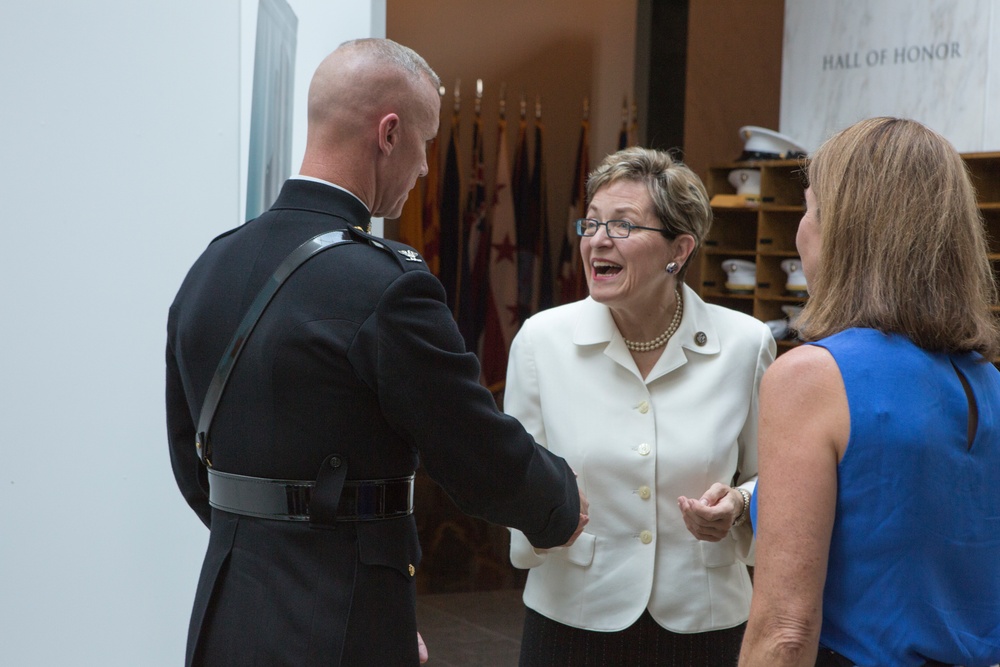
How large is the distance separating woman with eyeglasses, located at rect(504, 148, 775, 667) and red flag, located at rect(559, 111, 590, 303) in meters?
5.76

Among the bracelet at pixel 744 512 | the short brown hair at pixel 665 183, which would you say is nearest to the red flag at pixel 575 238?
the short brown hair at pixel 665 183

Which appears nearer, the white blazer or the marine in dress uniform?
the marine in dress uniform

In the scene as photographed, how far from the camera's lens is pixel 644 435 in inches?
90.7

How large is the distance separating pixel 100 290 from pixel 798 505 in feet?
5.83

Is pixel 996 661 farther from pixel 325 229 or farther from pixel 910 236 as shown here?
pixel 325 229

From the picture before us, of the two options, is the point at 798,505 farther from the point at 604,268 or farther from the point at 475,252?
the point at 475,252

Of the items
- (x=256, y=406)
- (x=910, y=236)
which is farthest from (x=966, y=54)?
(x=256, y=406)

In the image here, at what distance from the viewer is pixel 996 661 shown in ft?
4.71

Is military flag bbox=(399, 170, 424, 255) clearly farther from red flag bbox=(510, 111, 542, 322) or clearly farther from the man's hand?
the man's hand

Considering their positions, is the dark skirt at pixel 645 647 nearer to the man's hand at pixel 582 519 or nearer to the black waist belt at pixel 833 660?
the man's hand at pixel 582 519

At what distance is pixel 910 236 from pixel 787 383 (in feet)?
0.86

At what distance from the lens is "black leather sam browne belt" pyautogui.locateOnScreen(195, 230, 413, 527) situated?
1.61 meters

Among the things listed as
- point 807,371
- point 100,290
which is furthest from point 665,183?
point 100,290

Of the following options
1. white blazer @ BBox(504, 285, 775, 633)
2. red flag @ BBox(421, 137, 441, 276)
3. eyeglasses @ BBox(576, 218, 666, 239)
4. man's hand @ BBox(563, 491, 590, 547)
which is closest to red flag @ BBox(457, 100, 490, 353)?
red flag @ BBox(421, 137, 441, 276)
